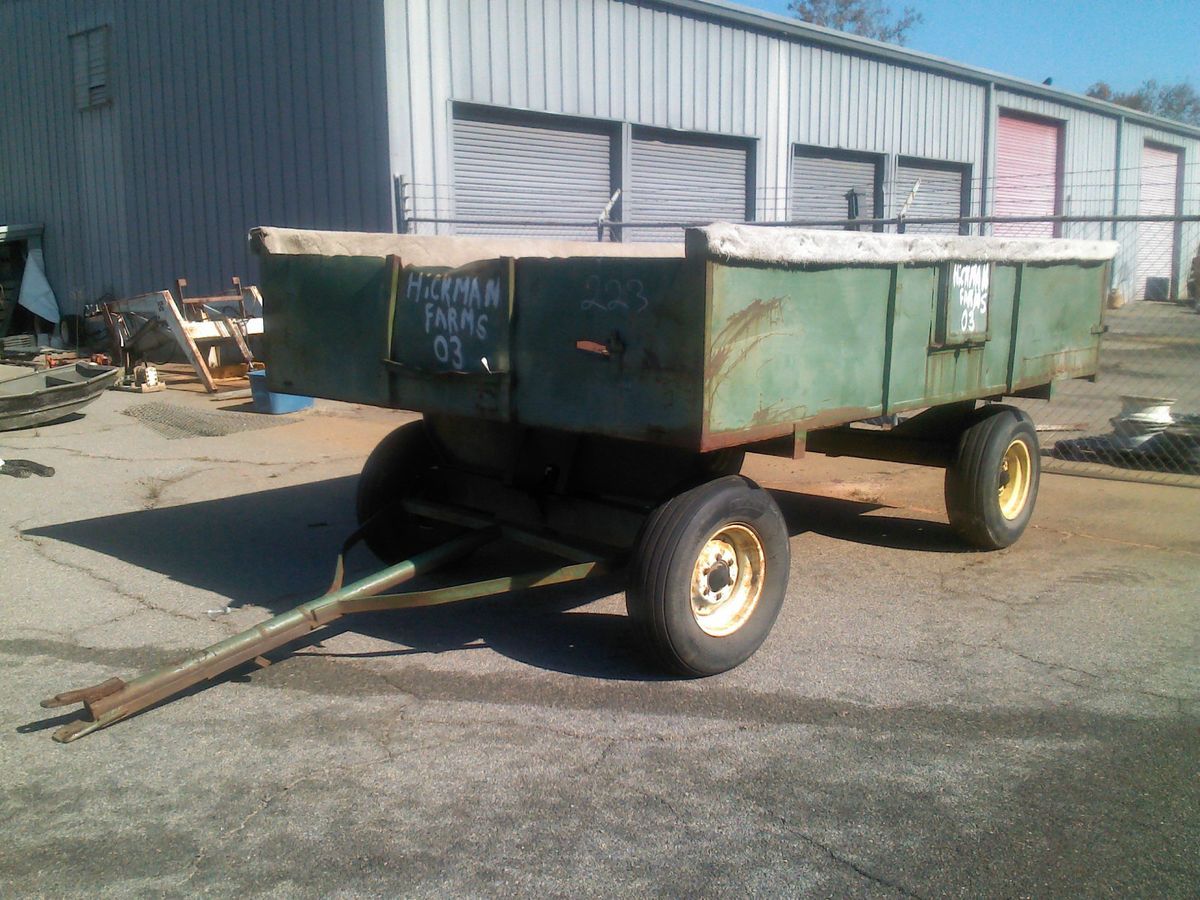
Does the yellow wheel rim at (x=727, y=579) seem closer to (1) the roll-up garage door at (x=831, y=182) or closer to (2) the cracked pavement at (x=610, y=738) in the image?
(2) the cracked pavement at (x=610, y=738)

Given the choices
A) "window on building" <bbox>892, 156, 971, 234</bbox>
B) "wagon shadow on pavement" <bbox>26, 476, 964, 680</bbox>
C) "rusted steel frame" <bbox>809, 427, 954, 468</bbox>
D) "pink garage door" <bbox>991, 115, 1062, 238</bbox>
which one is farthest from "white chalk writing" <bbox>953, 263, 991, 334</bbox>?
"pink garage door" <bbox>991, 115, 1062, 238</bbox>

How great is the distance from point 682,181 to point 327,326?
11.5 m

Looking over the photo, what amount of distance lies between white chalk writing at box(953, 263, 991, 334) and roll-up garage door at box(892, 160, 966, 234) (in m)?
15.0

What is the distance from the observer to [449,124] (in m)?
12.8

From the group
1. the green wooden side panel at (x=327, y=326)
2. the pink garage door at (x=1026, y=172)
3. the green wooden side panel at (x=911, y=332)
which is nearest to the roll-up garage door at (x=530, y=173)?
the green wooden side panel at (x=327, y=326)

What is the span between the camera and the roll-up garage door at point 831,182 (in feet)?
58.9

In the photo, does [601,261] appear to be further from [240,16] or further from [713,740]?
[240,16]

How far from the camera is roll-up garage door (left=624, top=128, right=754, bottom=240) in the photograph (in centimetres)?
1527

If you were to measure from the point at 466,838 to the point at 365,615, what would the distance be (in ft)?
7.35

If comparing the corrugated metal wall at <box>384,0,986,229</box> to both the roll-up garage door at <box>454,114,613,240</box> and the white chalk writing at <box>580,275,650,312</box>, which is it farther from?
the white chalk writing at <box>580,275,650,312</box>

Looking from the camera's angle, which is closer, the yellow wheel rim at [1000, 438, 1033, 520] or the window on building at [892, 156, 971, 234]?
the yellow wheel rim at [1000, 438, 1033, 520]

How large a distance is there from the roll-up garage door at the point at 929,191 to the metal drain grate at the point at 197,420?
13.4 m

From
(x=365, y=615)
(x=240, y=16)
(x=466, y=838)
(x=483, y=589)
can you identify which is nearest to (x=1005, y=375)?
(x=483, y=589)

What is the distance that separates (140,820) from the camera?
3.35 meters
